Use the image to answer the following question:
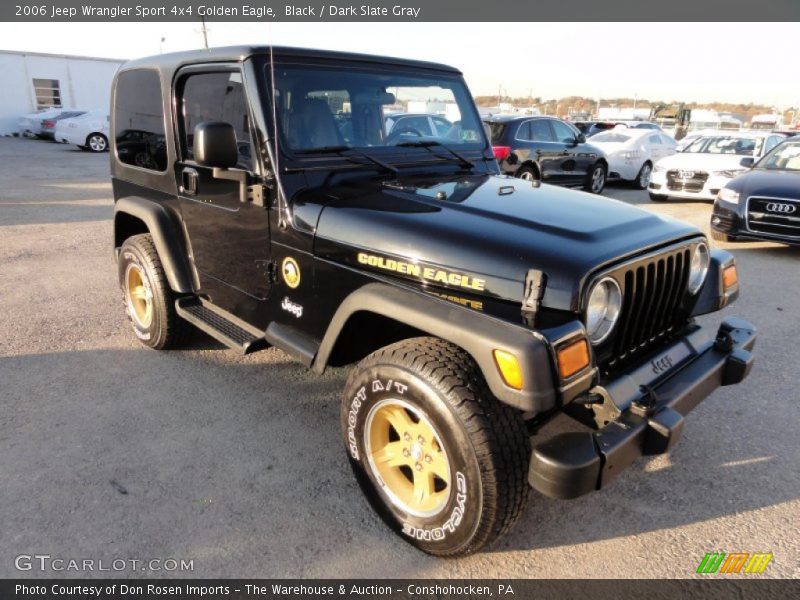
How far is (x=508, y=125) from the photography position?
9883mm

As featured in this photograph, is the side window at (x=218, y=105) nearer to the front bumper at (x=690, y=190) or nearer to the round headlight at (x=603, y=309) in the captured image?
the round headlight at (x=603, y=309)

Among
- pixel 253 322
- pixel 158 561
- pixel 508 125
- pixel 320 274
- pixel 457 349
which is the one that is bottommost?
pixel 158 561

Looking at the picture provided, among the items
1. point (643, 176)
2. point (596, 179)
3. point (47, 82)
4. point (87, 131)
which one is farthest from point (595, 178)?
point (47, 82)

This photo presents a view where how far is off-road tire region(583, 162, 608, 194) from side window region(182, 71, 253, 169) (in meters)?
9.19

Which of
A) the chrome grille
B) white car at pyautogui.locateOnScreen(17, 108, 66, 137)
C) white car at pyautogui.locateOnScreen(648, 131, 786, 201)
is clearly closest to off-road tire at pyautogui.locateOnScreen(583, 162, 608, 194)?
white car at pyautogui.locateOnScreen(648, 131, 786, 201)

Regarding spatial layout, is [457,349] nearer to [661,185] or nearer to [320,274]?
[320,274]

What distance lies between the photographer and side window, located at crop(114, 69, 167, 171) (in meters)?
3.53

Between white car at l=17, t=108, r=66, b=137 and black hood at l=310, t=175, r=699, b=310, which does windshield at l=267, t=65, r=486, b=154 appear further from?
white car at l=17, t=108, r=66, b=137

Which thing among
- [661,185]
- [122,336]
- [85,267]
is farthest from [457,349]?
[661,185]

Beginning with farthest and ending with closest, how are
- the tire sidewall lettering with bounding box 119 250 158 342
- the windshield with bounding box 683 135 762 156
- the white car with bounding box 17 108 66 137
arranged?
the white car with bounding box 17 108 66 137 < the windshield with bounding box 683 135 762 156 < the tire sidewall lettering with bounding box 119 250 158 342

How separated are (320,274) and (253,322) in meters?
0.76

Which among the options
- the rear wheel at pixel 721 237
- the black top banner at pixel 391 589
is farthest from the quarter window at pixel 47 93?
the black top banner at pixel 391 589

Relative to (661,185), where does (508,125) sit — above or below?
above

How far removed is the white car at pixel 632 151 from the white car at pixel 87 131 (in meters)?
17.0
